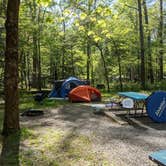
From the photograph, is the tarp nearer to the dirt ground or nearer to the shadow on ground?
the dirt ground

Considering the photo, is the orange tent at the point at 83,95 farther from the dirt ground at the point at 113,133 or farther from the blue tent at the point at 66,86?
the dirt ground at the point at 113,133

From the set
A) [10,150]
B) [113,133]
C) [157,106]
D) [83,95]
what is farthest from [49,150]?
[83,95]

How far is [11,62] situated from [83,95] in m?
8.98

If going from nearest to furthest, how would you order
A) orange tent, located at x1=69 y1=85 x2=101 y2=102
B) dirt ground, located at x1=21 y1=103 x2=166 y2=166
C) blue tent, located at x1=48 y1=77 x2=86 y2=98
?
1. dirt ground, located at x1=21 y1=103 x2=166 y2=166
2. orange tent, located at x1=69 y1=85 x2=101 y2=102
3. blue tent, located at x1=48 y1=77 x2=86 y2=98

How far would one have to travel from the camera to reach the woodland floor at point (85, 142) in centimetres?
589

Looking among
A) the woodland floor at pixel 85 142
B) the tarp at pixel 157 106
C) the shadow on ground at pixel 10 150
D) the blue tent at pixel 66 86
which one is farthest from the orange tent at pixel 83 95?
the shadow on ground at pixel 10 150

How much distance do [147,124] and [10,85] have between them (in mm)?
4089

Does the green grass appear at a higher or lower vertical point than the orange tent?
lower

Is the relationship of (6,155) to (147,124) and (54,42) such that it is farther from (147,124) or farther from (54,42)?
(54,42)

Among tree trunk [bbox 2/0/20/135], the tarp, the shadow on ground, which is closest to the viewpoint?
the shadow on ground

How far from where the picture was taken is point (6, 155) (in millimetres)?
6180

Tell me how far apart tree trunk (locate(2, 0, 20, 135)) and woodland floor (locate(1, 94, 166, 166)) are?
0.60m

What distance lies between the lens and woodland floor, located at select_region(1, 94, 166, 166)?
5.89m

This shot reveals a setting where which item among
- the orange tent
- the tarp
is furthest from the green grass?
the orange tent
